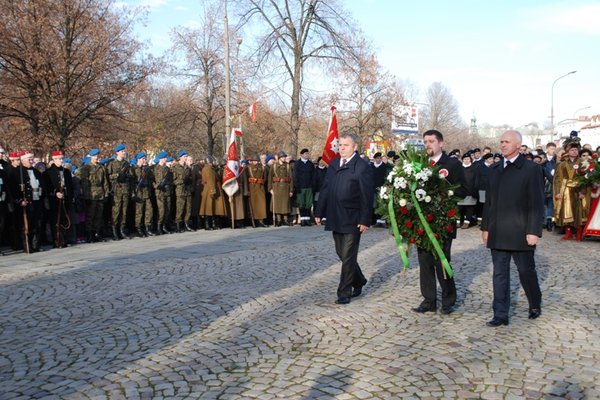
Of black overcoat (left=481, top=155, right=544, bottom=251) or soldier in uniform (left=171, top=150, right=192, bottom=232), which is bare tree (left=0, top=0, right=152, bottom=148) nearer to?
soldier in uniform (left=171, top=150, right=192, bottom=232)

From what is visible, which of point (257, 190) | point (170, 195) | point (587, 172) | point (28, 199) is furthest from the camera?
point (257, 190)

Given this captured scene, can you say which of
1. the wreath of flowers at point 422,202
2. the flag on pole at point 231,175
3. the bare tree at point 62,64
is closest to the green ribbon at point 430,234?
the wreath of flowers at point 422,202

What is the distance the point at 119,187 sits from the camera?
560 inches

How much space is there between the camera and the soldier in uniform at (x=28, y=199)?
12125mm

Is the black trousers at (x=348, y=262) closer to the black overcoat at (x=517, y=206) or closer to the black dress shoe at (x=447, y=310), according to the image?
the black dress shoe at (x=447, y=310)

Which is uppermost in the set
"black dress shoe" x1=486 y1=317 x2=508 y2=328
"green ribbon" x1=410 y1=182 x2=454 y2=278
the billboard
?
the billboard

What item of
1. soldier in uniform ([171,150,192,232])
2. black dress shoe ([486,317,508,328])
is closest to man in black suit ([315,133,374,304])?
black dress shoe ([486,317,508,328])

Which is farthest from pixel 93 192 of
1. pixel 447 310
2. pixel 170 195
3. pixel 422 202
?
pixel 447 310

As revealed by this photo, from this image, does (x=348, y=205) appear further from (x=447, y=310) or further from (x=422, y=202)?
(x=447, y=310)

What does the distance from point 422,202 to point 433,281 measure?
3.11 feet

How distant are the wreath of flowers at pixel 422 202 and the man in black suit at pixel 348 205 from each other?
47 cm

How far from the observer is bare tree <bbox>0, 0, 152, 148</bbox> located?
858 inches

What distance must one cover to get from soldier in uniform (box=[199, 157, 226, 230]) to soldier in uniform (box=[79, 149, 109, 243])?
11.0ft

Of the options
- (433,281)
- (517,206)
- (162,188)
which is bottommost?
(433,281)
